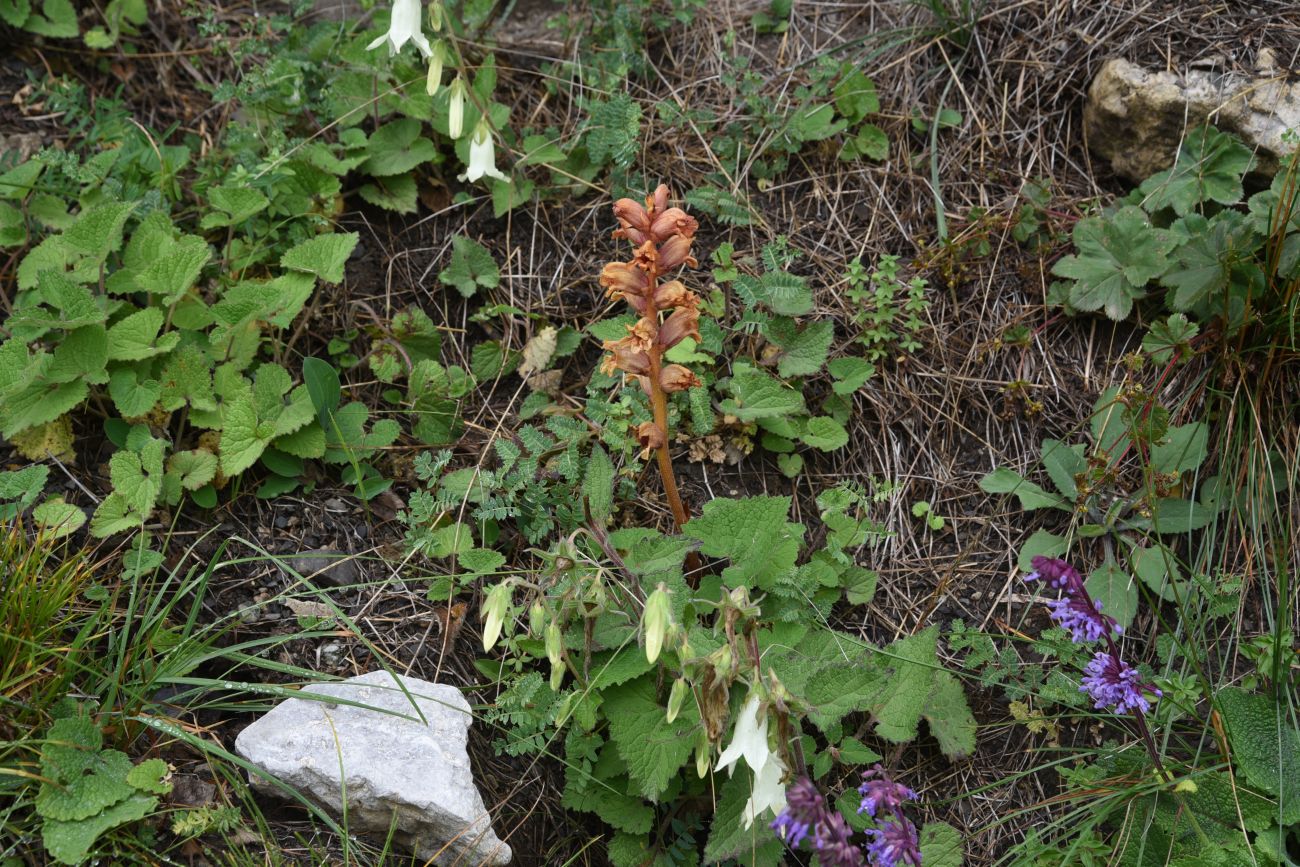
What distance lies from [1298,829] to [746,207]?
82.8 inches

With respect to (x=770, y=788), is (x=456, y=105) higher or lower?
higher

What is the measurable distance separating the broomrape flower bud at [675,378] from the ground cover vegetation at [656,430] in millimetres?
10

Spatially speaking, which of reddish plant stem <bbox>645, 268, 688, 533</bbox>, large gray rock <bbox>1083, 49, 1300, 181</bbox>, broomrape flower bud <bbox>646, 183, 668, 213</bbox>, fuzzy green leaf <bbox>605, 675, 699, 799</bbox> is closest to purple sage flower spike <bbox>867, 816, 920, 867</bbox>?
fuzzy green leaf <bbox>605, 675, 699, 799</bbox>

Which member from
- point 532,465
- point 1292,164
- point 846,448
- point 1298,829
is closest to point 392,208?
point 532,465

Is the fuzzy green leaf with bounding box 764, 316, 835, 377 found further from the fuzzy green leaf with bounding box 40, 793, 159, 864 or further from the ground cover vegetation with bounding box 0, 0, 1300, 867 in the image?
the fuzzy green leaf with bounding box 40, 793, 159, 864

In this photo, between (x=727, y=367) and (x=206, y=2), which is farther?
(x=206, y=2)

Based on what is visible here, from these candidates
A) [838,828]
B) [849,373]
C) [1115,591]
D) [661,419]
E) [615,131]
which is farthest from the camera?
[615,131]

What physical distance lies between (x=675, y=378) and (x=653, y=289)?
9.0 inches

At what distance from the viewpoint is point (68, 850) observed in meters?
2.07

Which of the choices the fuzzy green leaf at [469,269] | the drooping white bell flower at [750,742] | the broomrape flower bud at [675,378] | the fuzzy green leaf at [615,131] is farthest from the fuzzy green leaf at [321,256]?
the drooping white bell flower at [750,742]

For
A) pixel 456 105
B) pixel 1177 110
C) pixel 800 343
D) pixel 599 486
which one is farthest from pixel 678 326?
pixel 1177 110

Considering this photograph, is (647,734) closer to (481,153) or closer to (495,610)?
(495,610)

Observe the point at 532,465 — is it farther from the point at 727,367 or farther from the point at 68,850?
the point at 68,850

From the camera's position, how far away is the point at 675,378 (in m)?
2.52
